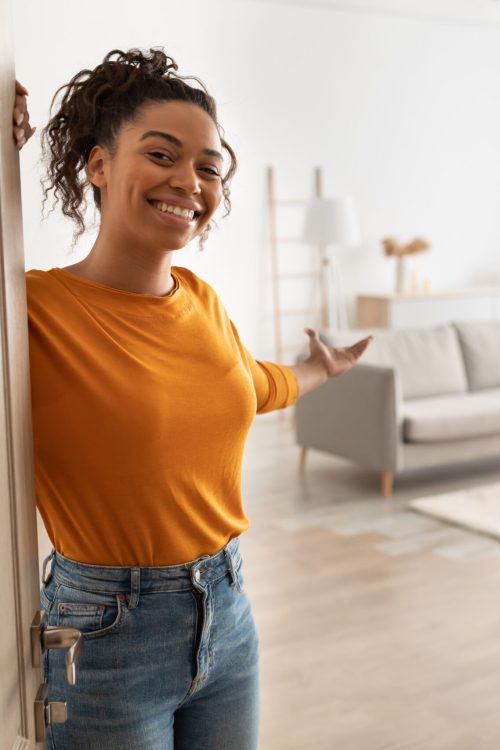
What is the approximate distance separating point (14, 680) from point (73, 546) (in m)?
0.27

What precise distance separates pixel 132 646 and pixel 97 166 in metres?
0.62

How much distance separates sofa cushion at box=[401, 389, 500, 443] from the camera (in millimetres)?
5121

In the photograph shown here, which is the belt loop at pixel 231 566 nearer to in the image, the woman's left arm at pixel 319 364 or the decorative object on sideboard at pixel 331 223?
the woman's left arm at pixel 319 364

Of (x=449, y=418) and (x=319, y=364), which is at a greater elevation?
(x=319, y=364)

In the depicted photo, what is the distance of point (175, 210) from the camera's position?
1.19 metres

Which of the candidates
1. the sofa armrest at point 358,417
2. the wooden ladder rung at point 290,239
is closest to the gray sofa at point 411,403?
the sofa armrest at point 358,417

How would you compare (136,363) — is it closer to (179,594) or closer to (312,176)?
(179,594)

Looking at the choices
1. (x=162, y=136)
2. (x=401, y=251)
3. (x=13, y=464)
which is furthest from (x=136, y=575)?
(x=401, y=251)

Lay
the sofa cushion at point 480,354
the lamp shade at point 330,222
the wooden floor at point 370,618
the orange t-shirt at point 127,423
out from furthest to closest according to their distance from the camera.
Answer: the lamp shade at point 330,222 → the sofa cushion at point 480,354 → the wooden floor at point 370,618 → the orange t-shirt at point 127,423

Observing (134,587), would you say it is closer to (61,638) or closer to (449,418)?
(61,638)

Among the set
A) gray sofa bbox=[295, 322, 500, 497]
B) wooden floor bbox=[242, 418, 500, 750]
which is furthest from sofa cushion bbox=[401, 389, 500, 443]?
wooden floor bbox=[242, 418, 500, 750]

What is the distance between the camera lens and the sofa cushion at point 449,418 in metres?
5.12

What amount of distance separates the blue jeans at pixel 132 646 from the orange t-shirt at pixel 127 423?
0.03 meters

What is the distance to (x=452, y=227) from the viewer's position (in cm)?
848
